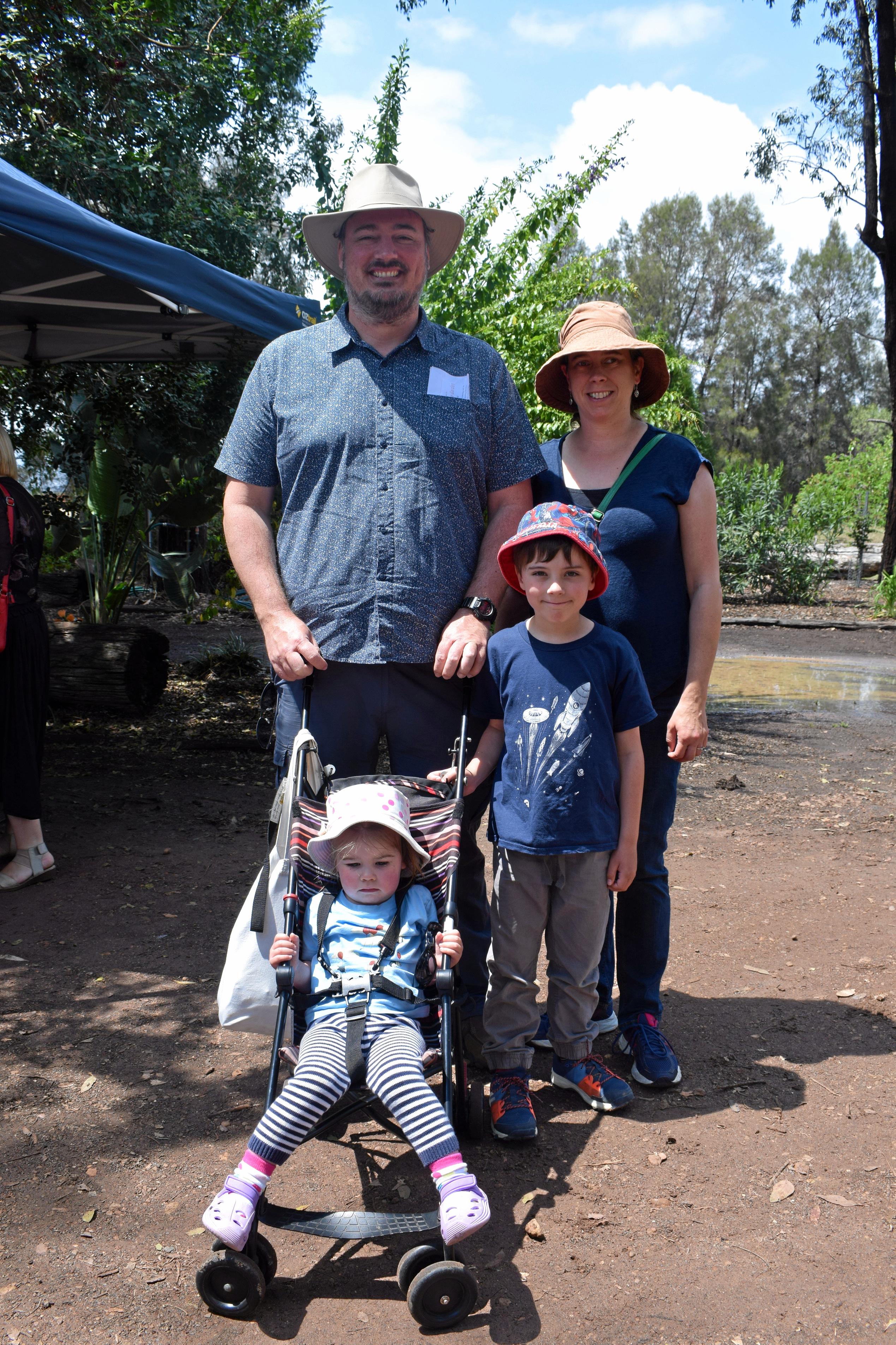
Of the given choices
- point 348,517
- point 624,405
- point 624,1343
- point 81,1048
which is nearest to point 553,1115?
point 624,1343

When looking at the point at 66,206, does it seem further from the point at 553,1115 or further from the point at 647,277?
the point at 647,277

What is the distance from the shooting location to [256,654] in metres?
12.4

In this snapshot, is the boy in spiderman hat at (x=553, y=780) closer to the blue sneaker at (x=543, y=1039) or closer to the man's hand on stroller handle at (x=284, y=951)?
the blue sneaker at (x=543, y=1039)

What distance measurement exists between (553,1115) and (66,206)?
4.01m

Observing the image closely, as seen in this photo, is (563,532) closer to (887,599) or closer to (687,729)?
(687,729)

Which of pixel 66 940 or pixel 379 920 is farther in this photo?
pixel 66 940

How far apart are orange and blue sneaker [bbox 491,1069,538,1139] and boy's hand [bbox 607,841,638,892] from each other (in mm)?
620

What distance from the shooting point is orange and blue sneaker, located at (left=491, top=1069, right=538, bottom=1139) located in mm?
3004

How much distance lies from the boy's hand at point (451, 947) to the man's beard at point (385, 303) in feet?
5.49

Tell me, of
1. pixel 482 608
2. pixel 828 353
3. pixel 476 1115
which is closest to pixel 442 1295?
pixel 476 1115

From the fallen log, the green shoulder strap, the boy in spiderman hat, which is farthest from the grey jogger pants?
the fallen log

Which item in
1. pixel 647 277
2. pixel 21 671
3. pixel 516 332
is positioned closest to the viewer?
pixel 21 671

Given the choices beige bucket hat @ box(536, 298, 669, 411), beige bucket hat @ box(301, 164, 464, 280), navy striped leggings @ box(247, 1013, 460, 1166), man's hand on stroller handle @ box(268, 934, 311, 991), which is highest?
beige bucket hat @ box(301, 164, 464, 280)

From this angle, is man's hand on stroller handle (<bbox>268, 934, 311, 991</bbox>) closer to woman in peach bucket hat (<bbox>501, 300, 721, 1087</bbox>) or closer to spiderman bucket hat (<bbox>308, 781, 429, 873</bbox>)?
spiderman bucket hat (<bbox>308, 781, 429, 873</bbox>)
